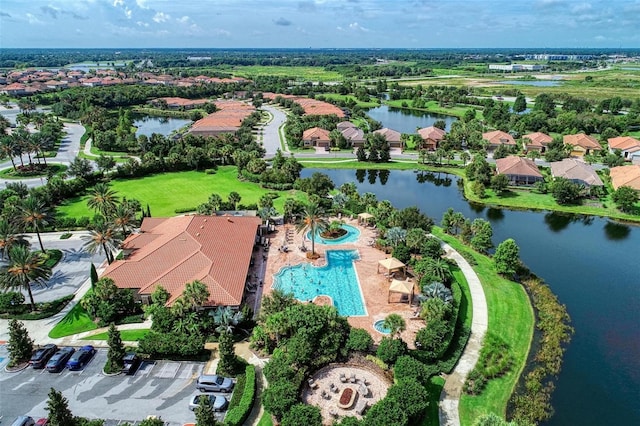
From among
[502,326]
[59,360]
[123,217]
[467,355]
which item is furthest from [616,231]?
[59,360]

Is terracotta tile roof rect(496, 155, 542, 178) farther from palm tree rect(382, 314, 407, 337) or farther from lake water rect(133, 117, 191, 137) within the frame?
lake water rect(133, 117, 191, 137)

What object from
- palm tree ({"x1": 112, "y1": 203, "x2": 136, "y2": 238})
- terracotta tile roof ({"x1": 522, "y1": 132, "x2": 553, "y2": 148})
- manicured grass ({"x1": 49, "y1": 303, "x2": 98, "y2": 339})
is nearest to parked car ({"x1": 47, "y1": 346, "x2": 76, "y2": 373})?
manicured grass ({"x1": 49, "y1": 303, "x2": 98, "y2": 339})

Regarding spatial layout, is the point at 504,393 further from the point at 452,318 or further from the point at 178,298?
the point at 178,298

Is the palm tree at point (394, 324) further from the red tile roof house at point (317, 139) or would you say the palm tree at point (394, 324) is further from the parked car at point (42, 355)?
the red tile roof house at point (317, 139)

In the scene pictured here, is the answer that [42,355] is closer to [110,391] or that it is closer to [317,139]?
[110,391]

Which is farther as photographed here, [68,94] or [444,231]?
[68,94]

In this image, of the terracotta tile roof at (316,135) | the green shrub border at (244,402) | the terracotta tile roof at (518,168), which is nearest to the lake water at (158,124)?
the terracotta tile roof at (316,135)

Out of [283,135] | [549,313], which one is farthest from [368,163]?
[549,313]
